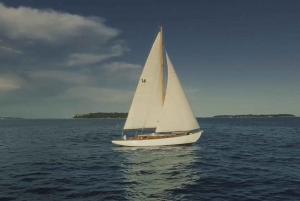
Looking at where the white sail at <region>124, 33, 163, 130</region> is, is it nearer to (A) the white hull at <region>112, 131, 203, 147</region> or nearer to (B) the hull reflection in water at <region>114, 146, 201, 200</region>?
(A) the white hull at <region>112, 131, 203, 147</region>

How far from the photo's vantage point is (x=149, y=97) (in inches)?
1426

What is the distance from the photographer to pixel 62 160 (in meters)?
28.4

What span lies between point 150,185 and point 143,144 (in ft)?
54.5

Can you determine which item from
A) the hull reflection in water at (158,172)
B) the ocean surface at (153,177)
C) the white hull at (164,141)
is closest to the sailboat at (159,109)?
the white hull at (164,141)

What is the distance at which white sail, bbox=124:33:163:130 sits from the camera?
3575cm

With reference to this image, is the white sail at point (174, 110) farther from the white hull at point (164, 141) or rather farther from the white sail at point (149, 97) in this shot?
the white sail at point (149, 97)

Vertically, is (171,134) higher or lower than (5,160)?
higher

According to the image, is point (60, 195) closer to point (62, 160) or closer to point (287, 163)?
point (62, 160)

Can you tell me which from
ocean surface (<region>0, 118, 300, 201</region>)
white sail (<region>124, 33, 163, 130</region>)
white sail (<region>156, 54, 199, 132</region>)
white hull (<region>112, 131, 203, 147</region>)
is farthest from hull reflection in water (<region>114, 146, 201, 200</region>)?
white sail (<region>124, 33, 163, 130</region>)

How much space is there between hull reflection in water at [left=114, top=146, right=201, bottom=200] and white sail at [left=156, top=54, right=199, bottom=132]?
3.10 metres

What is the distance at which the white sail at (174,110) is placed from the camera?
34744mm

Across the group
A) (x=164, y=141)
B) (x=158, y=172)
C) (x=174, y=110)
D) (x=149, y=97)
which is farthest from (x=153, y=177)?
(x=149, y=97)

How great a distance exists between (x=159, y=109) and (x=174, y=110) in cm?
271

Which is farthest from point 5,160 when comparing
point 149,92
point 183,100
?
point 183,100
